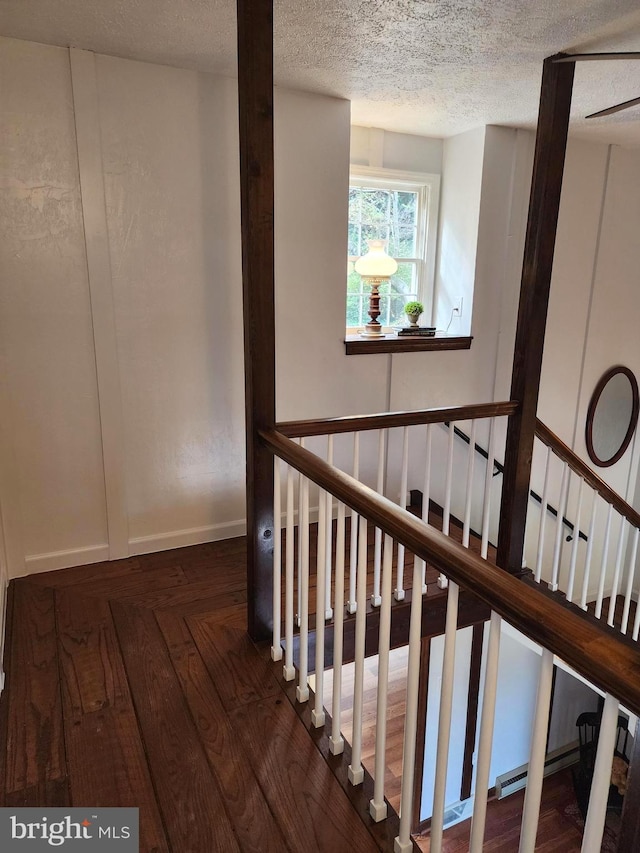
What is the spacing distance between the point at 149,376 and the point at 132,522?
30.0 inches

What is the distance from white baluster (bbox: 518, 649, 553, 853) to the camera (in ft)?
3.02

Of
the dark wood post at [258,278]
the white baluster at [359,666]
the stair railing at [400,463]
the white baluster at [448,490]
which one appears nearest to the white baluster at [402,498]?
the stair railing at [400,463]

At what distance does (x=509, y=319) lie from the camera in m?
3.74

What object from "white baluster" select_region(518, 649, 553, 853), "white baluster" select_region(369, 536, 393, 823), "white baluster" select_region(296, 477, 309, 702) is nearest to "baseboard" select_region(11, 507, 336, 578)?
"white baluster" select_region(296, 477, 309, 702)

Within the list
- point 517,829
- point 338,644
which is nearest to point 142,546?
point 338,644

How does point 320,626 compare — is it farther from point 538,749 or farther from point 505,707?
point 505,707

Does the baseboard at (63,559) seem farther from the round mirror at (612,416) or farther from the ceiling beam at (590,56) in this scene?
the round mirror at (612,416)

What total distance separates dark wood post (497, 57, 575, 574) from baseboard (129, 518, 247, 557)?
4.74ft

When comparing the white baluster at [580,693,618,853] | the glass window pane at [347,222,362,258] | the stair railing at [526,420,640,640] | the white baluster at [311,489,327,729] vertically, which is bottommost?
the stair railing at [526,420,640,640]

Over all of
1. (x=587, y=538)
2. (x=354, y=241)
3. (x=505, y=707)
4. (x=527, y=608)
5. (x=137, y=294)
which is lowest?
(x=505, y=707)

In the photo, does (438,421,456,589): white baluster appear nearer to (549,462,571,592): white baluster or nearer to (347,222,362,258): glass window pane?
(549,462,571,592): white baluster

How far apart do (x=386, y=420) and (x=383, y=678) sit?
1.18m

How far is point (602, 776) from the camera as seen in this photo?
838 mm

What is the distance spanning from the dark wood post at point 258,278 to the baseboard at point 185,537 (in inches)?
36.3
